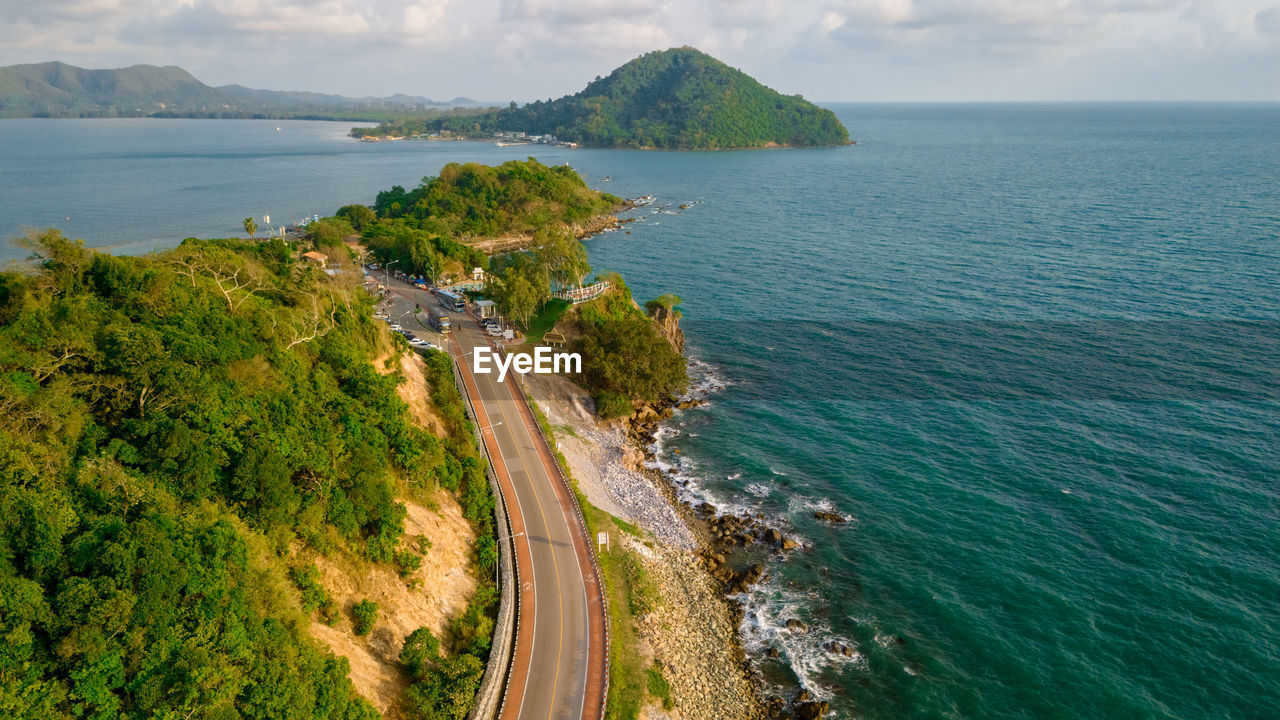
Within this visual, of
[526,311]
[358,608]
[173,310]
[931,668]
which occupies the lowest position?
[931,668]

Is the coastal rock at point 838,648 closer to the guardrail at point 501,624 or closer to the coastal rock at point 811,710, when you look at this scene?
the coastal rock at point 811,710

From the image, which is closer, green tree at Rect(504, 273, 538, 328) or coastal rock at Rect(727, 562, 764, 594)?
coastal rock at Rect(727, 562, 764, 594)

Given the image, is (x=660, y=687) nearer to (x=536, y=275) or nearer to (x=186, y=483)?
(x=186, y=483)

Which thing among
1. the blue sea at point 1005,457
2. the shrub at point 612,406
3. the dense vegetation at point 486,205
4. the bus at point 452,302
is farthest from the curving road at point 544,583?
the dense vegetation at point 486,205

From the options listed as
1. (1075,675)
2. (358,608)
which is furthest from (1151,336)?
(358,608)

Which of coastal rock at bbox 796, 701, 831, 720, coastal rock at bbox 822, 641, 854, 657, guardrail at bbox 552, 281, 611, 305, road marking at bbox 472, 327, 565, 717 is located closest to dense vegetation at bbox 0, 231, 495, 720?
road marking at bbox 472, 327, 565, 717

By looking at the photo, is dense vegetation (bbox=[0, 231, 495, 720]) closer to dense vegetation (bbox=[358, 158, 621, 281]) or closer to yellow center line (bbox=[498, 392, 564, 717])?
yellow center line (bbox=[498, 392, 564, 717])

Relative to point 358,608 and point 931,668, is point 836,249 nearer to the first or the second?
point 931,668

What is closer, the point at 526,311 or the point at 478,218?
the point at 526,311
